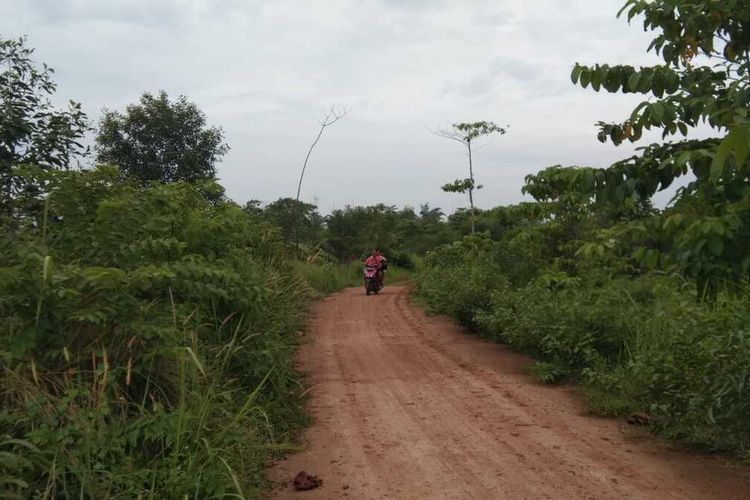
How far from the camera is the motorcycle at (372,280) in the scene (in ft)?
66.7

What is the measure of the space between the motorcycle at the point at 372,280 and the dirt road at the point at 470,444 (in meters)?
11.2

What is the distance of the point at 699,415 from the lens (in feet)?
17.3

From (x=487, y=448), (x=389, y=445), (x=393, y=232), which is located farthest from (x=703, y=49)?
(x=393, y=232)

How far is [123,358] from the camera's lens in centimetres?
436

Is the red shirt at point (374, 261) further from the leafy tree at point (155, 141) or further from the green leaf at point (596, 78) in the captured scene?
the green leaf at point (596, 78)

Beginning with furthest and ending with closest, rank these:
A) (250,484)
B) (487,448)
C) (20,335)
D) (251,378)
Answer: (251,378) < (487,448) < (250,484) < (20,335)

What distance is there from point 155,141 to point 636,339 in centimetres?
1024

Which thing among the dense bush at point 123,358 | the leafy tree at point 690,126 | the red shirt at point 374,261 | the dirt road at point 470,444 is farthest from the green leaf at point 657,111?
the red shirt at point 374,261

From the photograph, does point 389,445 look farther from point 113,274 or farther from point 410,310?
point 410,310

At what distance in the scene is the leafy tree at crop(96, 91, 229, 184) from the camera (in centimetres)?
1326

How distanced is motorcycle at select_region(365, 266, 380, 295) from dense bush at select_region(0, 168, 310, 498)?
1370 cm

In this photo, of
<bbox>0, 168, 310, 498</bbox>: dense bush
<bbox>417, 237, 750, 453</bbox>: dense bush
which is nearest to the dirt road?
<bbox>417, 237, 750, 453</bbox>: dense bush

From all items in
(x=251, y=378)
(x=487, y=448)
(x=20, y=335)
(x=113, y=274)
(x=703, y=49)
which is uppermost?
(x=703, y=49)

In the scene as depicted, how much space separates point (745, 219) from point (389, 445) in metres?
3.18
